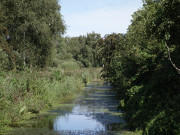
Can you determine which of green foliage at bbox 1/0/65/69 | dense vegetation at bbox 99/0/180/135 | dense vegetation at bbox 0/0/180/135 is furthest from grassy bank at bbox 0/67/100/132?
green foliage at bbox 1/0/65/69

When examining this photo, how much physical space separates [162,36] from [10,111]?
8843 mm

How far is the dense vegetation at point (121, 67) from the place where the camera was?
10469mm

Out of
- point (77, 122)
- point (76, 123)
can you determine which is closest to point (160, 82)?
point (76, 123)

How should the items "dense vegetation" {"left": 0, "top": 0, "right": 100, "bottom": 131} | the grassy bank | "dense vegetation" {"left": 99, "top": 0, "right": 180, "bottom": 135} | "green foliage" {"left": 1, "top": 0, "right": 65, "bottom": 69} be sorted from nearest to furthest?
1. "dense vegetation" {"left": 99, "top": 0, "right": 180, "bottom": 135}
2. the grassy bank
3. "dense vegetation" {"left": 0, "top": 0, "right": 100, "bottom": 131}
4. "green foliage" {"left": 1, "top": 0, "right": 65, "bottom": 69}

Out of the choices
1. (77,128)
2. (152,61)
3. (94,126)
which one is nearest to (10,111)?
(77,128)

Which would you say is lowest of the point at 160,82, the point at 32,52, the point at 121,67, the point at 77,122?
the point at 77,122

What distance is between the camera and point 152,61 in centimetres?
1508

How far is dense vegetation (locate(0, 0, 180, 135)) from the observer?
10.5m

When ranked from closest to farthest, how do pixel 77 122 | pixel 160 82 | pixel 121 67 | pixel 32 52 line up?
pixel 160 82, pixel 77 122, pixel 121 67, pixel 32 52

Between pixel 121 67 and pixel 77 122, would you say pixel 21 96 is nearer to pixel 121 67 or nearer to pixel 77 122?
pixel 77 122

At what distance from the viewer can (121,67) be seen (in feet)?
88.2

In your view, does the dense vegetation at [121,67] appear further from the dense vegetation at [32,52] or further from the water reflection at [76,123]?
the water reflection at [76,123]

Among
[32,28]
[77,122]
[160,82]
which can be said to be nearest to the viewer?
[160,82]

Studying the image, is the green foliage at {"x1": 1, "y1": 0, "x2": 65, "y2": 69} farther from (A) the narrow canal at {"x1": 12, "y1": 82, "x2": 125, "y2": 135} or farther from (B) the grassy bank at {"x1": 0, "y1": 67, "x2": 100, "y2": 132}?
(A) the narrow canal at {"x1": 12, "y1": 82, "x2": 125, "y2": 135}
